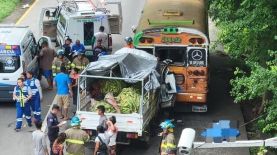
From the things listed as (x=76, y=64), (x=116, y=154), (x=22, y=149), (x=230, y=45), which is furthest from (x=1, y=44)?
(x=230, y=45)

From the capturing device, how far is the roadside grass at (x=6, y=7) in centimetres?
2858

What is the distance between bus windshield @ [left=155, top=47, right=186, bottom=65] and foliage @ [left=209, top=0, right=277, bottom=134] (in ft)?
3.97

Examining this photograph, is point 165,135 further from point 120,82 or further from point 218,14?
point 218,14

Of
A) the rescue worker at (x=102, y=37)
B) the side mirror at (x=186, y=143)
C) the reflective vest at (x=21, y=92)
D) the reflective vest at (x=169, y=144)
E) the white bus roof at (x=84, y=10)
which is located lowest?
the reflective vest at (x=169, y=144)

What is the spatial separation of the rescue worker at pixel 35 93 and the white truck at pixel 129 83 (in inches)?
57.7

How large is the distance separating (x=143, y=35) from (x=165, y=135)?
482 centimetres

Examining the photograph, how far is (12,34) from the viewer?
18.7 meters

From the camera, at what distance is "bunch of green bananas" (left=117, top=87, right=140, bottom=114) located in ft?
49.1

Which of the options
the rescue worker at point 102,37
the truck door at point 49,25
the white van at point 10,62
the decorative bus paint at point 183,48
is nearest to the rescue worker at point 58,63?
the white van at point 10,62

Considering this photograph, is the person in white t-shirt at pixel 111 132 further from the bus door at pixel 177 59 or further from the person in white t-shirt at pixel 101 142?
the bus door at pixel 177 59

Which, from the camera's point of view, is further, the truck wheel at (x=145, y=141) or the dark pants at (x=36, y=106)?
the dark pants at (x=36, y=106)

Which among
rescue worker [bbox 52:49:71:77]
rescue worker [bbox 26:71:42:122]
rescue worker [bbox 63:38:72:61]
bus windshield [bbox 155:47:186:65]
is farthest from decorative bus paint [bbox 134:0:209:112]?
rescue worker [bbox 26:71:42:122]

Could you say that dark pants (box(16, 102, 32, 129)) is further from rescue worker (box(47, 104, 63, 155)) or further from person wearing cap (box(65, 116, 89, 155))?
person wearing cap (box(65, 116, 89, 155))

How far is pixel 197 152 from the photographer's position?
50.7 feet
